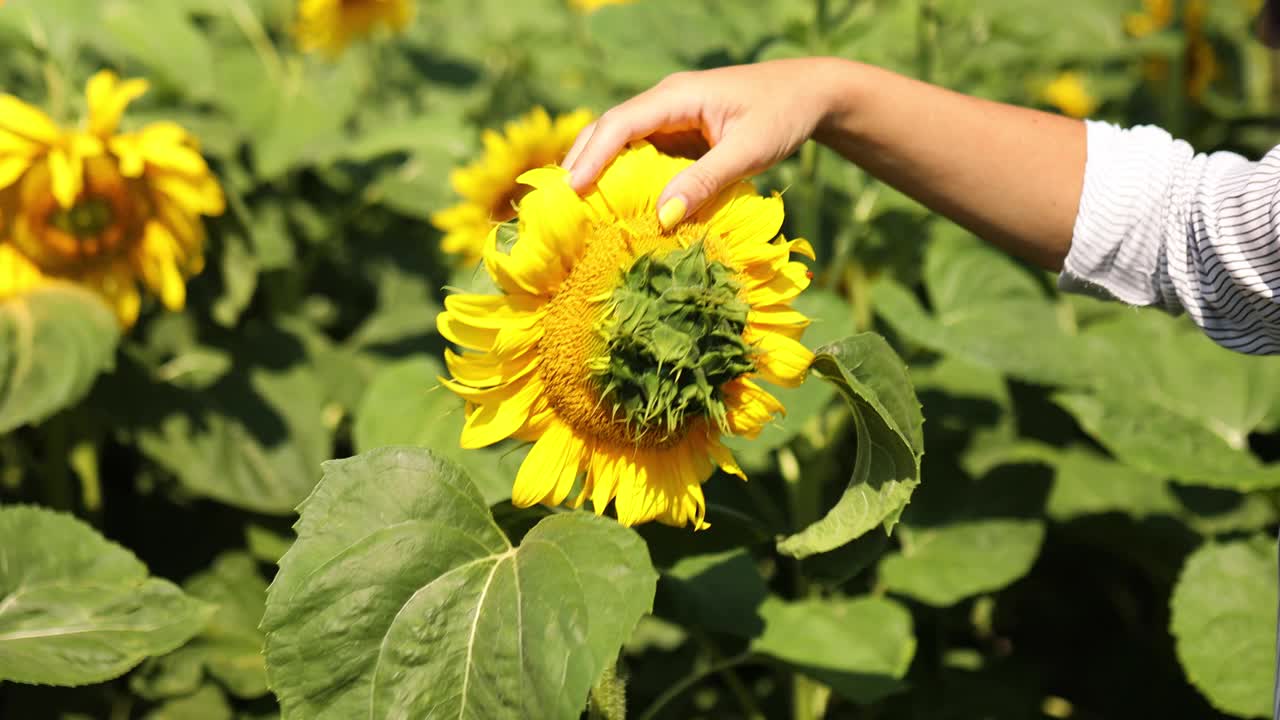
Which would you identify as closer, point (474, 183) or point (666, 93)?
point (666, 93)

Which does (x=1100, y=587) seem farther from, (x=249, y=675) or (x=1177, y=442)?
(x=249, y=675)

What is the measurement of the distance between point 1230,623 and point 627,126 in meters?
0.94

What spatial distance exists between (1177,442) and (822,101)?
0.80 m

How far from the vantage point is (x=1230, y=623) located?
1362 mm

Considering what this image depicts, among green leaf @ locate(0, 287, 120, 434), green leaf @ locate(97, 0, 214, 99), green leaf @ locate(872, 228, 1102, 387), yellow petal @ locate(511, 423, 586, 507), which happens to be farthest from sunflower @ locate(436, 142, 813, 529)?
green leaf @ locate(97, 0, 214, 99)

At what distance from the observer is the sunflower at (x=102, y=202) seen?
143 cm

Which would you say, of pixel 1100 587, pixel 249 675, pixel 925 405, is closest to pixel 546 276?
pixel 249 675

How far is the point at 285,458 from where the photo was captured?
1695mm

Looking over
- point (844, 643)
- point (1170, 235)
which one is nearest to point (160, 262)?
point (844, 643)

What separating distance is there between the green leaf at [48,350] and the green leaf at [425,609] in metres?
0.73

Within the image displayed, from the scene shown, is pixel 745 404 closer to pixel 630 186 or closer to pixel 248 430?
pixel 630 186

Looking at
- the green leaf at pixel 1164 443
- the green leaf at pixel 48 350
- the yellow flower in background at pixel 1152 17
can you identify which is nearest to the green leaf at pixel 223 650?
the green leaf at pixel 48 350

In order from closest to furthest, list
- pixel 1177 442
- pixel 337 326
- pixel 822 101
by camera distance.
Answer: pixel 822 101 → pixel 1177 442 → pixel 337 326

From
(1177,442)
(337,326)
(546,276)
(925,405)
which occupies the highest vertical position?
(546,276)
